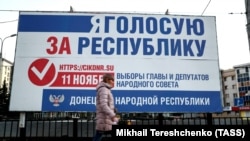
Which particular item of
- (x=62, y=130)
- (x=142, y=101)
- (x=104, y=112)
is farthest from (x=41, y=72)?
(x=62, y=130)

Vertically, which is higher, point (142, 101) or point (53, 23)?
point (53, 23)

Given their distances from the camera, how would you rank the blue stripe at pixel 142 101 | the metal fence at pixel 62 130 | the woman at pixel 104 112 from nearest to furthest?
the woman at pixel 104 112
the blue stripe at pixel 142 101
the metal fence at pixel 62 130

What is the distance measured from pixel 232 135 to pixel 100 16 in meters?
4.82

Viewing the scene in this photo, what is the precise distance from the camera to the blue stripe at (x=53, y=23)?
309 inches

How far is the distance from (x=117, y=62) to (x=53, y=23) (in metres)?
2.13

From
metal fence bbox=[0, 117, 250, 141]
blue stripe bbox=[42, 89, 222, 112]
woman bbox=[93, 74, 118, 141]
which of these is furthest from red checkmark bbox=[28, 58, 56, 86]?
woman bbox=[93, 74, 118, 141]

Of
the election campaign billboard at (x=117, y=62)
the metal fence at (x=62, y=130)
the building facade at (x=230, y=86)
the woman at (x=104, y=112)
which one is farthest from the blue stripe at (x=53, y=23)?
the building facade at (x=230, y=86)

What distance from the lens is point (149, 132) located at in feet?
16.2

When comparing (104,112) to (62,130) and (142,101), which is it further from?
(62,130)

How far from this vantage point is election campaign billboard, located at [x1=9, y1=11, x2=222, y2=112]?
7.49m

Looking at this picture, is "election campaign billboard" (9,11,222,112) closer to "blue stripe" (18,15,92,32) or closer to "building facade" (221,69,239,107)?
"blue stripe" (18,15,92,32)

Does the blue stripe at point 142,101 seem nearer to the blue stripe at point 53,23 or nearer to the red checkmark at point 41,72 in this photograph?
the red checkmark at point 41,72

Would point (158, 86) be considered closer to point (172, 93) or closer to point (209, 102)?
point (172, 93)

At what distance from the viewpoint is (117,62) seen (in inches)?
305
